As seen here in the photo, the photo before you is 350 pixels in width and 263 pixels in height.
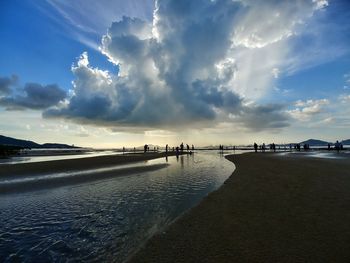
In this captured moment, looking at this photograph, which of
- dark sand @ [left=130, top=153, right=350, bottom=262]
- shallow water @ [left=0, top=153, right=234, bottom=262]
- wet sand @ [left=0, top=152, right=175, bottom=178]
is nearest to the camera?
dark sand @ [left=130, top=153, right=350, bottom=262]

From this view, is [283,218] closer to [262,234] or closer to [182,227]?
[262,234]

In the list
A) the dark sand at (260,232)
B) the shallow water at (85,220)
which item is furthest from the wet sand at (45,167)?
the dark sand at (260,232)

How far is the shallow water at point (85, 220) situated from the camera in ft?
20.6

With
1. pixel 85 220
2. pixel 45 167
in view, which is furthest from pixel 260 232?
pixel 45 167

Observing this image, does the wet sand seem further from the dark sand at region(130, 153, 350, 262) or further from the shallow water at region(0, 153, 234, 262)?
the dark sand at region(130, 153, 350, 262)

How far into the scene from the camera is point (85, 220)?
29.2 feet

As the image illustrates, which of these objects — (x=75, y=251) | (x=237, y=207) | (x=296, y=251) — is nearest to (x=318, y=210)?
(x=237, y=207)

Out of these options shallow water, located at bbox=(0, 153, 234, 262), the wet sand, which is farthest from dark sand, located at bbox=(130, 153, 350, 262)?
the wet sand

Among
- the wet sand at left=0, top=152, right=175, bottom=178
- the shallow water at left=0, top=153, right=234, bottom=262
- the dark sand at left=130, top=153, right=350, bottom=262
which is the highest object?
the wet sand at left=0, top=152, right=175, bottom=178

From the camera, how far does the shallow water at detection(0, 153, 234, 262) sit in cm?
627

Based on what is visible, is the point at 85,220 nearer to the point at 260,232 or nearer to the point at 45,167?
the point at 260,232

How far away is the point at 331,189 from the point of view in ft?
38.8

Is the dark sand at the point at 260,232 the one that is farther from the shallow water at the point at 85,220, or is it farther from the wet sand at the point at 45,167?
the wet sand at the point at 45,167

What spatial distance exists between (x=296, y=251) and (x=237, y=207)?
13.0 feet
